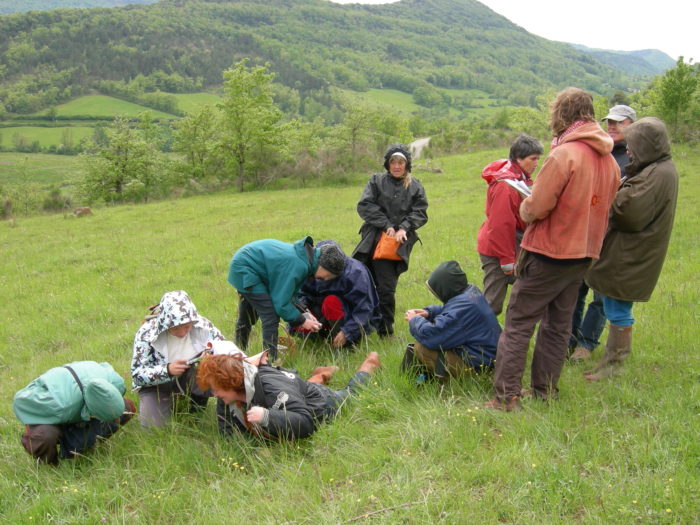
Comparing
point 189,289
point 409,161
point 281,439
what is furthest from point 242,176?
point 281,439

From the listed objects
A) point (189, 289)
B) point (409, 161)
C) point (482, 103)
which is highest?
point (482, 103)

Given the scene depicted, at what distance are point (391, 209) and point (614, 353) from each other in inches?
108

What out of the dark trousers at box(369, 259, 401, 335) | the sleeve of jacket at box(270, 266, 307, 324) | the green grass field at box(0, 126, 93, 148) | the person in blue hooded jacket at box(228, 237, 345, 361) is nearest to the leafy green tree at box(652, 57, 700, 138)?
the dark trousers at box(369, 259, 401, 335)

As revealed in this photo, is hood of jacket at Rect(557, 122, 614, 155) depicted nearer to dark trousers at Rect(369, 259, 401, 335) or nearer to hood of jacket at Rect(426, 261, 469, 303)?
hood of jacket at Rect(426, 261, 469, 303)

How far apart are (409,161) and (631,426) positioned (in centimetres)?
353

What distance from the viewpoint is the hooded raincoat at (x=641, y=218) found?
407 centimetres

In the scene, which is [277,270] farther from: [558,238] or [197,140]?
[197,140]

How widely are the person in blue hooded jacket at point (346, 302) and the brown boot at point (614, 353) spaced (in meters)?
2.26

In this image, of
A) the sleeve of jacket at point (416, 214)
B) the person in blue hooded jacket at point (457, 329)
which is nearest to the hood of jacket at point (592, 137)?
the person in blue hooded jacket at point (457, 329)

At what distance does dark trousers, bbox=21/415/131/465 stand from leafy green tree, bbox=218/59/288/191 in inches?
1081

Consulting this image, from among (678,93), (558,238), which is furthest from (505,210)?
(678,93)

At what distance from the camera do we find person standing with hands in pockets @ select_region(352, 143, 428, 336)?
5.75 meters

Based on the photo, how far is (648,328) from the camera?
5332 mm

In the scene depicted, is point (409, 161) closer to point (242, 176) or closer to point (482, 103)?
point (242, 176)
